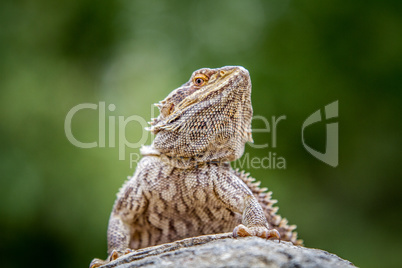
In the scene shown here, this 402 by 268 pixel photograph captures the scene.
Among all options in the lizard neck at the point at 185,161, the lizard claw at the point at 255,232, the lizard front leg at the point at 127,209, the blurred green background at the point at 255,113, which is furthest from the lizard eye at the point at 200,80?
the blurred green background at the point at 255,113

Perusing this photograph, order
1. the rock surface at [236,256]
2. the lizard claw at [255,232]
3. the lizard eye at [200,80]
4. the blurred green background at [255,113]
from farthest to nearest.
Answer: the blurred green background at [255,113]
the lizard eye at [200,80]
the lizard claw at [255,232]
the rock surface at [236,256]

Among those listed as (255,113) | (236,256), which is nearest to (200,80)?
(236,256)

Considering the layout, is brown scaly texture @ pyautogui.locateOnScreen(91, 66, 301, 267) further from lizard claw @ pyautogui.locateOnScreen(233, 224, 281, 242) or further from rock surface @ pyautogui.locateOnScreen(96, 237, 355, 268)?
rock surface @ pyautogui.locateOnScreen(96, 237, 355, 268)

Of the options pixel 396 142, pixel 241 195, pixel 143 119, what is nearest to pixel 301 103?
pixel 396 142

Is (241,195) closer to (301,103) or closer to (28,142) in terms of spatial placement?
(301,103)

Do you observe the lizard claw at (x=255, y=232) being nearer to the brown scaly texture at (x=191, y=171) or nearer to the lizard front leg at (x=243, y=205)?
the lizard front leg at (x=243, y=205)

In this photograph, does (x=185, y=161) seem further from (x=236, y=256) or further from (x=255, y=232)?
(x=236, y=256)

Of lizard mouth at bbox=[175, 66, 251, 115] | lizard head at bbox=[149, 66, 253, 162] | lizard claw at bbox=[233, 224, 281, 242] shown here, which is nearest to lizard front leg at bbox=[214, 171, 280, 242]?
lizard claw at bbox=[233, 224, 281, 242]
